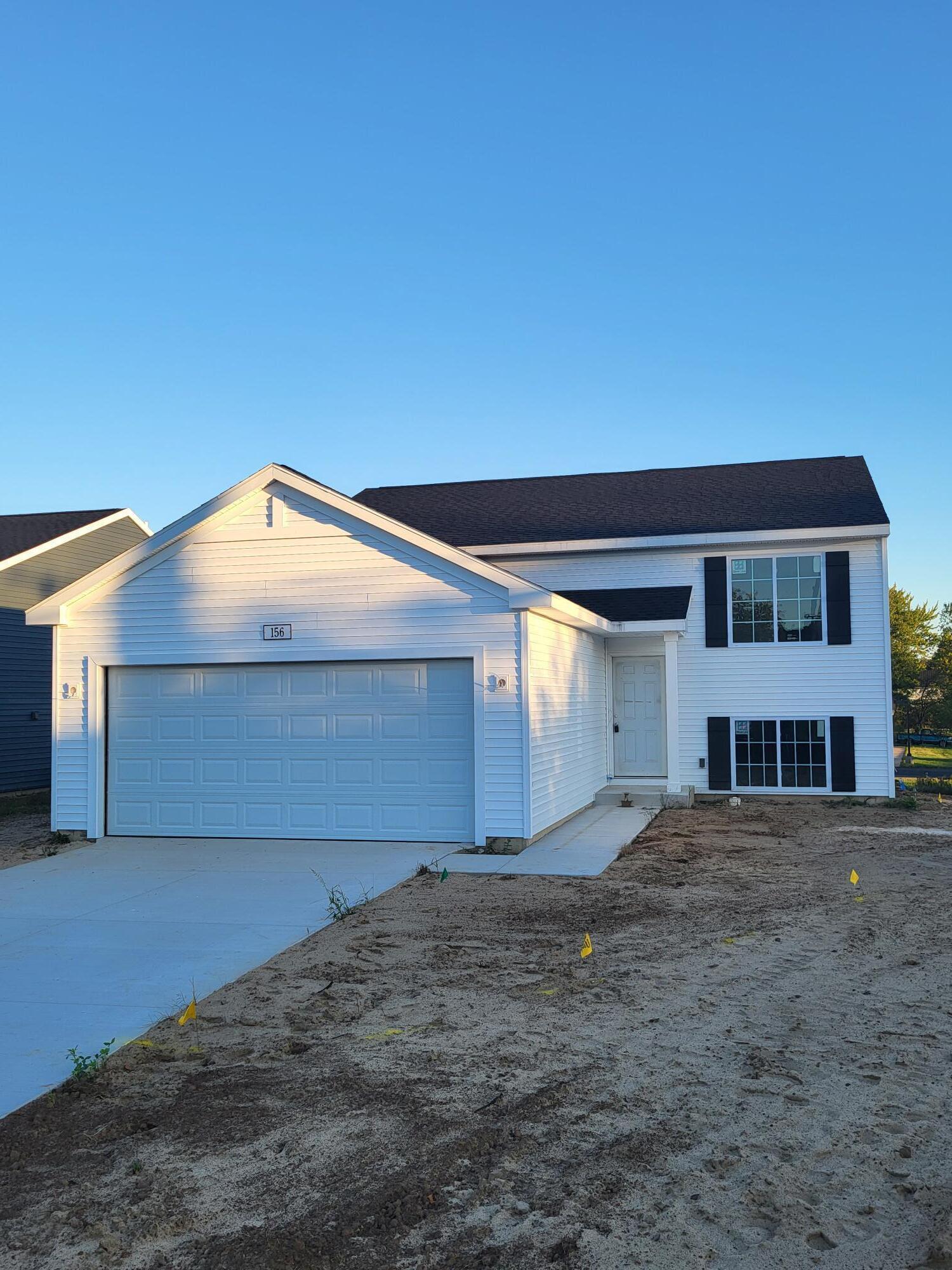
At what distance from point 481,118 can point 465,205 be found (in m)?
2.30

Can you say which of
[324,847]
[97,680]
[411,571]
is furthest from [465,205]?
[324,847]

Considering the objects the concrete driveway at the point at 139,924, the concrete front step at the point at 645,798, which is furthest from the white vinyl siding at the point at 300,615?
the concrete front step at the point at 645,798

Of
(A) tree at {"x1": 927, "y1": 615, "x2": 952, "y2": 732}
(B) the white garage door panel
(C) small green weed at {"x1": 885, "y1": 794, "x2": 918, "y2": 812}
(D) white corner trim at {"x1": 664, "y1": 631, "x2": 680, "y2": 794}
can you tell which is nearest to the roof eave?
(D) white corner trim at {"x1": 664, "y1": 631, "x2": 680, "y2": 794}

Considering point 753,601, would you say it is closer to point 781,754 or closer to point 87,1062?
point 781,754

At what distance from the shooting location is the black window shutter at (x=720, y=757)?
16875 millimetres

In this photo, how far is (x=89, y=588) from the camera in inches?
511

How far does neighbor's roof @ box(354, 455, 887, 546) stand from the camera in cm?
1708

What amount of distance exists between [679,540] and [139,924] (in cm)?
1169

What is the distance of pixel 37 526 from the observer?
24.1 m

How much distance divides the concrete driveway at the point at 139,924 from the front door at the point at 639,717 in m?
6.66

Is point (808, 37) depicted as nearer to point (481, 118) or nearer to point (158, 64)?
point (481, 118)

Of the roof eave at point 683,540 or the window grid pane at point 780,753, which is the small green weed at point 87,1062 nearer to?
the roof eave at point 683,540

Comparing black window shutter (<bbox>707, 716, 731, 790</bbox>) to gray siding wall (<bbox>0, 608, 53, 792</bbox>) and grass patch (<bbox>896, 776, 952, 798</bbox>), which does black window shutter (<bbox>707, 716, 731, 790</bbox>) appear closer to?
grass patch (<bbox>896, 776, 952, 798</bbox>)

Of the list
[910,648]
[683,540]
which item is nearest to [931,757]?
[910,648]
